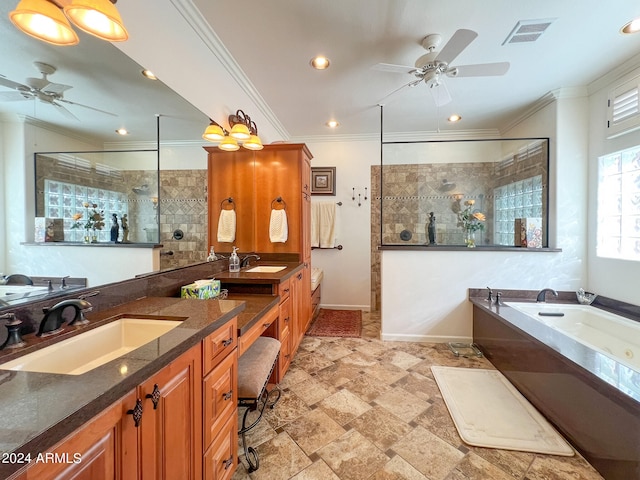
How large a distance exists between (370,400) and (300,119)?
10.8 ft

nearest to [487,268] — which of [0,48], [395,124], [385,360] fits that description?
[385,360]

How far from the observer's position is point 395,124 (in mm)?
3781

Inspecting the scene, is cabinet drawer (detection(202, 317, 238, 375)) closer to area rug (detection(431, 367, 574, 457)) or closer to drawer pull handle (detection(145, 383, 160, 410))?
drawer pull handle (detection(145, 383, 160, 410))

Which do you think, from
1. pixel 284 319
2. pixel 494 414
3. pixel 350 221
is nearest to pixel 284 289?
pixel 284 319

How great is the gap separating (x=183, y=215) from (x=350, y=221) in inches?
108

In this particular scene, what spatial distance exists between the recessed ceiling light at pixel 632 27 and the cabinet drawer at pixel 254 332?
3.23m

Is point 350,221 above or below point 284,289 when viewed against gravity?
above

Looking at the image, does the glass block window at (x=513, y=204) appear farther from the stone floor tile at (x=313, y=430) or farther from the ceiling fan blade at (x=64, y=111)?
the ceiling fan blade at (x=64, y=111)

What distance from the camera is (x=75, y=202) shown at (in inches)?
45.3

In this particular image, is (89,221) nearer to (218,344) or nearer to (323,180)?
(218,344)

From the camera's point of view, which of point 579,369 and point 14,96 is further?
point 579,369

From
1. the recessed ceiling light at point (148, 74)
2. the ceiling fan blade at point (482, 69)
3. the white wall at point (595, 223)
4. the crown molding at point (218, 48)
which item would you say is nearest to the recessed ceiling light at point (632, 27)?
the white wall at point (595, 223)

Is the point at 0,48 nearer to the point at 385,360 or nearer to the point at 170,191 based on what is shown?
the point at 170,191

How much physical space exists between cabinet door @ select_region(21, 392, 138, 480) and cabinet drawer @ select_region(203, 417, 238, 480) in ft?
1.42
